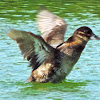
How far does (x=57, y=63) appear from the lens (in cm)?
966

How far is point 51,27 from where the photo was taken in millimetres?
10977

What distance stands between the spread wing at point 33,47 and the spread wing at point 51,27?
1.02m

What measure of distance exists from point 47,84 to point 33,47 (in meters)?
1.04

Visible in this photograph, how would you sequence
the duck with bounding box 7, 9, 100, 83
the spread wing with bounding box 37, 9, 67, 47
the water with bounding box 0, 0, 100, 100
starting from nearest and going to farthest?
the water with bounding box 0, 0, 100, 100
the duck with bounding box 7, 9, 100, 83
the spread wing with bounding box 37, 9, 67, 47

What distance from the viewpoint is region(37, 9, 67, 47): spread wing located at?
1067cm

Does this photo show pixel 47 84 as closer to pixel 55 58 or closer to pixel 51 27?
pixel 55 58

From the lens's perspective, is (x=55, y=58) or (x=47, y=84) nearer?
(x=55, y=58)

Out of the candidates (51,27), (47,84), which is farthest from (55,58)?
(51,27)

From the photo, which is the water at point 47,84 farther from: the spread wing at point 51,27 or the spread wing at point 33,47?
the spread wing at point 51,27

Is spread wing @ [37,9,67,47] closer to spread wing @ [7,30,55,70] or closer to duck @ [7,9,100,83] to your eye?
duck @ [7,9,100,83]

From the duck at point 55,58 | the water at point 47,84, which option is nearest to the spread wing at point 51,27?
the duck at point 55,58

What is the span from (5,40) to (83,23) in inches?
126

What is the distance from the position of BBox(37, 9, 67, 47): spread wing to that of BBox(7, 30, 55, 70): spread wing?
1.02 meters

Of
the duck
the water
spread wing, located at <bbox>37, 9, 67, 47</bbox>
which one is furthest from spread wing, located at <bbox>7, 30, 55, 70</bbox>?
spread wing, located at <bbox>37, 9, 67, 47</bbox>
